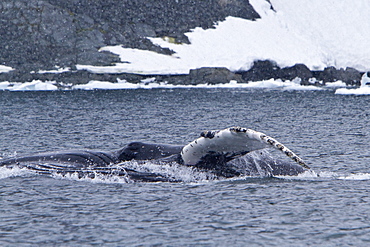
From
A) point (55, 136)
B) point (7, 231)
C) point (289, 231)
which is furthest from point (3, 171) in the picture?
point (55, 136)

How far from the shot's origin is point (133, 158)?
17688mm

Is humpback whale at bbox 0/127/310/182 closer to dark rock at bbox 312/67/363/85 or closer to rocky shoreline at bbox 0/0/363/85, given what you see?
rocky shoreline at bbox 0/0/363/85

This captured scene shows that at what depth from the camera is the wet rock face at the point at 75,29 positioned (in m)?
96.4

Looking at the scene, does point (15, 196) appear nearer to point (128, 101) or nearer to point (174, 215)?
point (174, 215)

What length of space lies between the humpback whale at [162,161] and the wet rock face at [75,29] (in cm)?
7726

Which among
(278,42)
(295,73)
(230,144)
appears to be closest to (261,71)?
(295,73)

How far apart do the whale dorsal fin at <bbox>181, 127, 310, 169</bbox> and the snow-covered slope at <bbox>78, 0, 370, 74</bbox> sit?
76.9 meters

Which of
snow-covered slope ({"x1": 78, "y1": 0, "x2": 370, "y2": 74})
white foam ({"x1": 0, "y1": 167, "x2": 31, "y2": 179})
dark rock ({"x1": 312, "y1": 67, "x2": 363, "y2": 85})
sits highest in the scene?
snow-covered slope ({"x1": 78, "y1": 0, "x2": 370, "y2": 74})

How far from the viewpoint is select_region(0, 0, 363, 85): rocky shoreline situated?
93125mm

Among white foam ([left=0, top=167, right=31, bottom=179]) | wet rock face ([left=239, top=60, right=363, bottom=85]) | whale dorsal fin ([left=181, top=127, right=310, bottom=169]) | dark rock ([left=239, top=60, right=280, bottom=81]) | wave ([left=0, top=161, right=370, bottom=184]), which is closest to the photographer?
whale dorsal fin ([left=181, top=127, right=310, bottom=169])

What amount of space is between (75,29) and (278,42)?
39.6m

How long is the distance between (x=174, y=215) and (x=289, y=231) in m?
2.80

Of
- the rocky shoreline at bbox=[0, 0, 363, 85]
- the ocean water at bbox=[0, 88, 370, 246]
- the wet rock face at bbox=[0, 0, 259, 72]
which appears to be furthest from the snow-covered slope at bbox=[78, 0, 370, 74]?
the ocean water at bbox=[0, 88, 370, 246]

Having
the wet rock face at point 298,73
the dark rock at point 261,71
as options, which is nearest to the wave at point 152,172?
the dark rock at point 261,71
